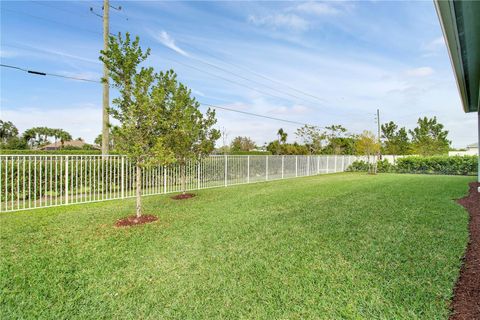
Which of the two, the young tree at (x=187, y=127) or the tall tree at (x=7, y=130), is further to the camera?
the tall tree at (x=7, y=130)

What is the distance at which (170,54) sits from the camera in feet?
45.0

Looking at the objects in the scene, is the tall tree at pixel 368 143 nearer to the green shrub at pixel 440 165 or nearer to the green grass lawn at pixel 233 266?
the green shrub at pixel 440 165

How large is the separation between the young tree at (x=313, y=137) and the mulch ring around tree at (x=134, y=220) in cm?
2837

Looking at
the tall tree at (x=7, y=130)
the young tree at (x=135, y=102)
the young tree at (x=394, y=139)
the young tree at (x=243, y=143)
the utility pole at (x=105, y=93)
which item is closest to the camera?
the young tree at (x=135, y=102)

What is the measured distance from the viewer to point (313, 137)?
32.3 meters

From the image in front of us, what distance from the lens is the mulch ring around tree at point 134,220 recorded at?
5.64 m

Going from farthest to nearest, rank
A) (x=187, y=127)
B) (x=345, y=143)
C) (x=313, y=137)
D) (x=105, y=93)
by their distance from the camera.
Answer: (x=345, y=143) → (x=313, y=137) → (x=105, y=93) → (x=187, y=127)

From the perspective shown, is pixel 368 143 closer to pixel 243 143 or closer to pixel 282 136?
pixel 282 136

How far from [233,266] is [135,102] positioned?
12.7ft

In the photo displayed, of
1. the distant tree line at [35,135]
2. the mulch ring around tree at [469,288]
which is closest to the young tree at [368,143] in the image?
the mulch ring around tree at [469,288]

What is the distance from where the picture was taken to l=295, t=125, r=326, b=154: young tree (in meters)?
32.2

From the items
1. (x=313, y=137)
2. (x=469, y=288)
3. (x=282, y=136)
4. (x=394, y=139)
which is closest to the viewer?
(x=469, y=288)

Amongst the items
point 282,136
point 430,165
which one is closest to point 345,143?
point 282,136

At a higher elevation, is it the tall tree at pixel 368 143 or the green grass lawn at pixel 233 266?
the tall tree at pixel 368 143
